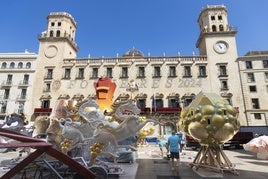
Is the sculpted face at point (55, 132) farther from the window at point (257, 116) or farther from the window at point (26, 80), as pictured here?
the window at point (257, 116)

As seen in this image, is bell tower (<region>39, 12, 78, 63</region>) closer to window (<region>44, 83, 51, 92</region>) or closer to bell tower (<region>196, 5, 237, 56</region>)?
window (<region>44, 83, 51, 92</region>)

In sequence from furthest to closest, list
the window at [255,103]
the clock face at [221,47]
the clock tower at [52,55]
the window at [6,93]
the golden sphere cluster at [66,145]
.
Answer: the clock face at [221,47], the window at [6,93], the clock tower at [52,55], the window at [255,103], the golden sphere cluster at [66,145]

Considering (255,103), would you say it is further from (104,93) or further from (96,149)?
(96,149)

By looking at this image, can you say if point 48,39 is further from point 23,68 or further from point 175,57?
point 175,57

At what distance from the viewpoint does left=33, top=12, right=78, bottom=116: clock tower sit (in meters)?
34.8

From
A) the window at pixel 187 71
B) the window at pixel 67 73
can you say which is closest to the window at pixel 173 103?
the window at pixel 187 71

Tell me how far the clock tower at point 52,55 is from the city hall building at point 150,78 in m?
0.17

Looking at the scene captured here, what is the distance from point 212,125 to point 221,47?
1273 inches

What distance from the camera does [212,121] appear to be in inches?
320

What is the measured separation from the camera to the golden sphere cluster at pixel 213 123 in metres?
8.11

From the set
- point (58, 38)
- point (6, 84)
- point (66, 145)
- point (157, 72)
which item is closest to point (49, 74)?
point (58, 38)

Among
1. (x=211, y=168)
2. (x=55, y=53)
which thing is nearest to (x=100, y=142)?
(x=211, y=168)

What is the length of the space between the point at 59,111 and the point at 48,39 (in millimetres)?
31110

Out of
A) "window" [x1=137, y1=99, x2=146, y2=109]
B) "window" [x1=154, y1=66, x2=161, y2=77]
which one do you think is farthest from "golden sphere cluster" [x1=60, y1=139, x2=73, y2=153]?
"window" [x1=154, y1=66, x2=161, y2=77]
